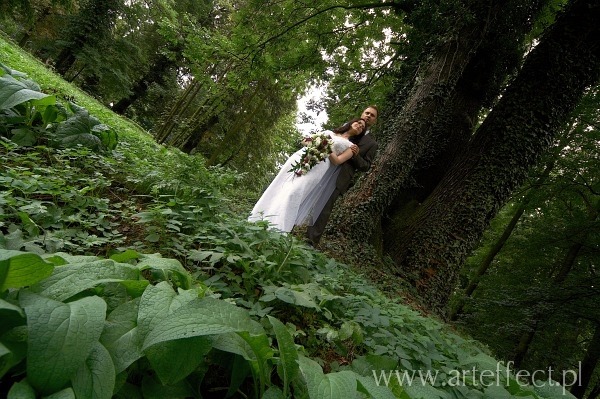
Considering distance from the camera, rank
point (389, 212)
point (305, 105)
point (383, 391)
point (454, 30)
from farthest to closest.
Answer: point (305, 105) < point (389, 212) < point (454, 30) < point (383, 391)

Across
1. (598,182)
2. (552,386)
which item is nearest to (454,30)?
(552,386)

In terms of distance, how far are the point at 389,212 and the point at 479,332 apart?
214 inches

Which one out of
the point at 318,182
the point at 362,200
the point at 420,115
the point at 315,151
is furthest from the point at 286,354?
the point at 420,115

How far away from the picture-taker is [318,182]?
15.1 feet

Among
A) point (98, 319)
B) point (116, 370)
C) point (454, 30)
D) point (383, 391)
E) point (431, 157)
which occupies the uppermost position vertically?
point (454, 30)

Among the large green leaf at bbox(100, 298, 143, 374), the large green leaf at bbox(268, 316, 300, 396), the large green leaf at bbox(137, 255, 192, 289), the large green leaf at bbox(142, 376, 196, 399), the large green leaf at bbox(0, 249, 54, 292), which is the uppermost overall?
the large green leaf at bbox(268, 316, 300, 396)

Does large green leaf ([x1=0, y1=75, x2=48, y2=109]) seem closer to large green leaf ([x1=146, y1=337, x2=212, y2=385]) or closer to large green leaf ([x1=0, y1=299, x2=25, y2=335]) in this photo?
large green leaf ([x1=0, y1=299, x2=25, y2=335])

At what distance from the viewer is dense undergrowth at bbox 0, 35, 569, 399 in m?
0.92

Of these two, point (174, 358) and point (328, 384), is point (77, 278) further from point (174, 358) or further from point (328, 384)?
point (328, 384)

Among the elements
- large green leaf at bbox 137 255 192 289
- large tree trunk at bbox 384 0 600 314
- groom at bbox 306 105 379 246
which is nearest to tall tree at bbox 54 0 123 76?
groom at bbox 306 105 379 246

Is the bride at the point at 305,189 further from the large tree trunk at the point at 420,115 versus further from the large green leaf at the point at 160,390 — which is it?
the large green leaf at the point at 160,390

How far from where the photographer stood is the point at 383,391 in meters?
1.15

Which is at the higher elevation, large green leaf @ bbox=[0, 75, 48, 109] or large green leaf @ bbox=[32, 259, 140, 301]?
large green leaf @ bbox=[0, 75, 48, 109]

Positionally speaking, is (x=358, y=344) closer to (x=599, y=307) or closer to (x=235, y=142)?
(x=599, y=307)
